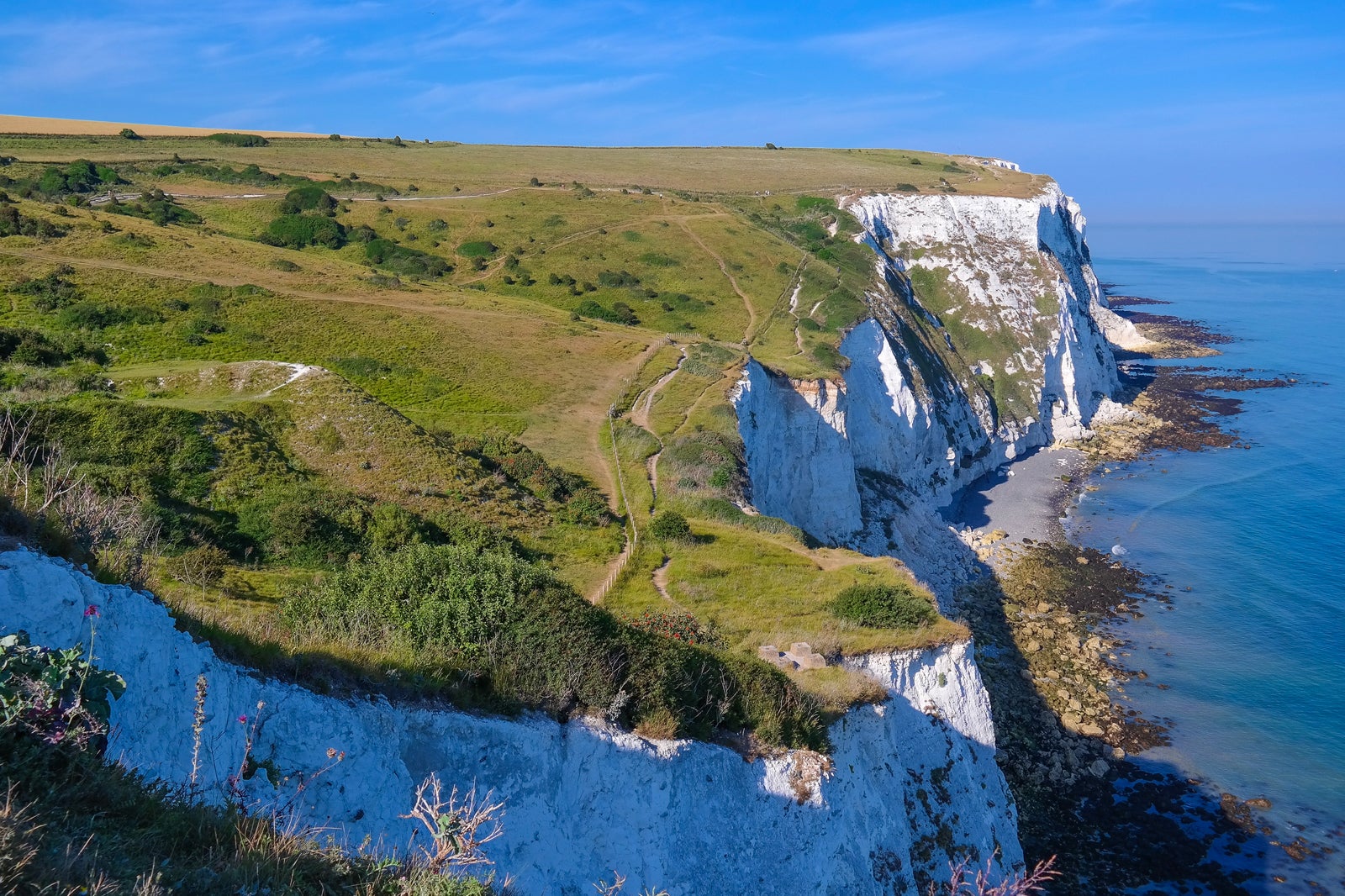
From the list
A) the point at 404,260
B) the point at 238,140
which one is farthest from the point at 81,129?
the point at 404,260

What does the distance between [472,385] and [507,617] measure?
102 ft

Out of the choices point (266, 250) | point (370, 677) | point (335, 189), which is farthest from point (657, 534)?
point (335, 189)

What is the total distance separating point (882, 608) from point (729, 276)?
192 ft

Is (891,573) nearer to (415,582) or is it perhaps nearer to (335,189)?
(415,582)

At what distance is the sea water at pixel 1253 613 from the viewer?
34.5 meters

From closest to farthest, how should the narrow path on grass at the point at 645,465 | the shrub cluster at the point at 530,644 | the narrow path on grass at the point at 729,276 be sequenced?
the shrub cluster at the point at 530,644
the narrow path on grass at the point at 645,465
the narrow path on grass at the point at 729,276

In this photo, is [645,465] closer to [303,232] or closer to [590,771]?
[590,771]

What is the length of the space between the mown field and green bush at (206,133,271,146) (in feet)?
80.1

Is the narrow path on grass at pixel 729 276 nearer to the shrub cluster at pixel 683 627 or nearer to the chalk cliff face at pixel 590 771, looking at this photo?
the shrub cluster at pixel 683 627

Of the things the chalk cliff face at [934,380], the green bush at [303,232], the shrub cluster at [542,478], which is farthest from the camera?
the green bush at [303,232]

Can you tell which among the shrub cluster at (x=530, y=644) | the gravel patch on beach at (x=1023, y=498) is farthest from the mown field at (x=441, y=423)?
the gravel patch on beach at (x=1023, y=498)

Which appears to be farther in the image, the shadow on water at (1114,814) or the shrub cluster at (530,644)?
the shadow on water at (1114,814)

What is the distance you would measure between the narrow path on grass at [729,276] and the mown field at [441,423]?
344 mm

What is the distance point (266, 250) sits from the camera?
5944cm
